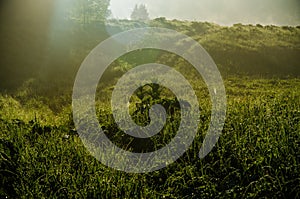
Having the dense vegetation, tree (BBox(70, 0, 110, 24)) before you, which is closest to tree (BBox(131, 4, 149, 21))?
tree (BBox(70, 0, 110, 24))

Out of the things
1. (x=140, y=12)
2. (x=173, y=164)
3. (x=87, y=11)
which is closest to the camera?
(x=173, y=164)

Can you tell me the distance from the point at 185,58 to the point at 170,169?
54.8 feet

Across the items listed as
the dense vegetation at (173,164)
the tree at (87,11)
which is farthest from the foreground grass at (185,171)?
the tree at (87,11)

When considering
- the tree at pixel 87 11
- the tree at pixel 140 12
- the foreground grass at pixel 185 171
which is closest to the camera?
the foreground grass at pixel 185 171

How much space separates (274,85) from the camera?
14.8 metres

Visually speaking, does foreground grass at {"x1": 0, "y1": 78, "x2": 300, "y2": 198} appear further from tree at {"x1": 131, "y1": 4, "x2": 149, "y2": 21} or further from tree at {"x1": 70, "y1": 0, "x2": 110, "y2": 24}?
tree at {"x1": 131, "y1": 4, "x2": 149, "y2": 21}

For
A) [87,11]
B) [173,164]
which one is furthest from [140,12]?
[173,164]

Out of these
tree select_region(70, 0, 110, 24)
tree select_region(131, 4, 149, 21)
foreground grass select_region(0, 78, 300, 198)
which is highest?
tree select_region(131, 4, 149, 21)

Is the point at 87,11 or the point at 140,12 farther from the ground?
the point at 140,12

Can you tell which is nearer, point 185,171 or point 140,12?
point 185,171

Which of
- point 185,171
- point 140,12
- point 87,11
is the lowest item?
point 185,171

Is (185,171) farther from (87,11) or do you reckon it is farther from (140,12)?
(140,12)

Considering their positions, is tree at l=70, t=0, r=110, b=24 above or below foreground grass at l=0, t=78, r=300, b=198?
above

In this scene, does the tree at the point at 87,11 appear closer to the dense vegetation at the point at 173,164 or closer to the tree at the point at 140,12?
the dense vegetation at the point at 173,164
